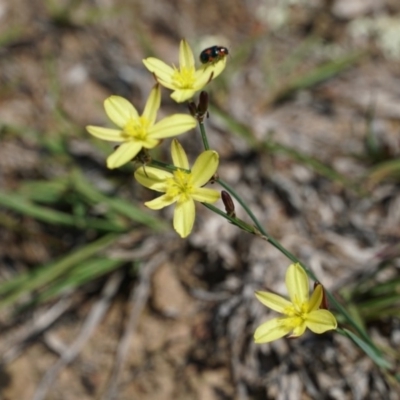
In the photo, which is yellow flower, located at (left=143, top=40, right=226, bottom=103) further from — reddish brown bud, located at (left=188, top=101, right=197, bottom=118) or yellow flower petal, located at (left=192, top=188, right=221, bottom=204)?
yellow flower petal, located at (left=192, top=188, right=221, bottom=204)

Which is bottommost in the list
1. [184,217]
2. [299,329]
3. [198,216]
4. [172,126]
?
[198,216]

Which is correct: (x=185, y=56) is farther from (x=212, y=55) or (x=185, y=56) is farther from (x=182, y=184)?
(x=182, y=184)

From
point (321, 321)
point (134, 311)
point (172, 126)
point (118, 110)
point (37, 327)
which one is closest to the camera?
point (321, 321)

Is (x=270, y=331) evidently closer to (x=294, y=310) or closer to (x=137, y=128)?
(x=294, y=310)

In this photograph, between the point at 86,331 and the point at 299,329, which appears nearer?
the point at 299,329

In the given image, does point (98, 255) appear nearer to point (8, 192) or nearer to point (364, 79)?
point (8, 192)

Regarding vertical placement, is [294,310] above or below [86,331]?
above

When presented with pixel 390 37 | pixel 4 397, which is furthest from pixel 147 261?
pixel 390 37

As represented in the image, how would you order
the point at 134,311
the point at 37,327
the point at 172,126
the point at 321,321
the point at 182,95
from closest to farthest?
the point at 321,321 < the point at 172,126 < the point at 182,95 < the point at 134,311 < the point at 37,327

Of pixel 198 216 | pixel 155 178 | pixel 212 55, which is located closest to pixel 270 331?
pixel 155 178
